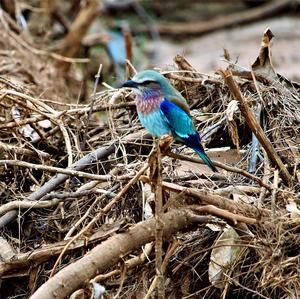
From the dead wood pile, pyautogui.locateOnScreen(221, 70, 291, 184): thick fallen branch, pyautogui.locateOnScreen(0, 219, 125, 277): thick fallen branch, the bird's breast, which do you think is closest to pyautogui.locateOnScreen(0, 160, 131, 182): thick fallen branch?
the dead wood pile

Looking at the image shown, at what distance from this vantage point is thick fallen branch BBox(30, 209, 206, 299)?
133 inches

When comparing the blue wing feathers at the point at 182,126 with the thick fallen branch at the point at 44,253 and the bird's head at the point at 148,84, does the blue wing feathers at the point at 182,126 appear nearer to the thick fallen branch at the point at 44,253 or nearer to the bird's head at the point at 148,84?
the bird's head at the point at 148,84

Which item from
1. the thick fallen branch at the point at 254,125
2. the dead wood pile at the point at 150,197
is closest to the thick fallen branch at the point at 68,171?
the dead wood pile at the point at 150,197

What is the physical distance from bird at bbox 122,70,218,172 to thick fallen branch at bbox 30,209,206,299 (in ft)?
1.52

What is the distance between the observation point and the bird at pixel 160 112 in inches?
159

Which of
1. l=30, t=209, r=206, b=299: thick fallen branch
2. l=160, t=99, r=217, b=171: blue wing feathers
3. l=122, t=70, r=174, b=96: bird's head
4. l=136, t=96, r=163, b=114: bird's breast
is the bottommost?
l=30, t=209, r=206, b=299: thick fallen branch

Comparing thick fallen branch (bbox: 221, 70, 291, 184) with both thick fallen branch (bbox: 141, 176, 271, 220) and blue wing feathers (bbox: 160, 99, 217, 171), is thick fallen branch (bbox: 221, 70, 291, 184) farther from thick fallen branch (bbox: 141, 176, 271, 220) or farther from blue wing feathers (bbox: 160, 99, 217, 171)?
thick fallen branch (bbox: 141, 176, 271, 220)

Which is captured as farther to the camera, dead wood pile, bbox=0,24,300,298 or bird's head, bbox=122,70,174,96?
bird's head, bbox=122,70,174,96

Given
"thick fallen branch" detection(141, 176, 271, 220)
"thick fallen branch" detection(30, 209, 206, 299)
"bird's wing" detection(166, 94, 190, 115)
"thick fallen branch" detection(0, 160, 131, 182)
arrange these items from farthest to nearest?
"bird's wing" detection(166, 94, 190, 115) → "thick fallen branch" detection(0, 160, 131, 182) → "thick fallen branch" detection(141, 176, 271, 220) → "thick fallen branch" detection(30, 209, 206, 299)

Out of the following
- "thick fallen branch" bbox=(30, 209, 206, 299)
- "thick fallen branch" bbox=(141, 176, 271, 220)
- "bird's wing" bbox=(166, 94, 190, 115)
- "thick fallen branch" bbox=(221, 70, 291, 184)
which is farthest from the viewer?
"bird's wing" bbox=(166, 94, 190, 115)

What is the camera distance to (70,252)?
12.8 ft


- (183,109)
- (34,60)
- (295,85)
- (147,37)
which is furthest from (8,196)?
(147,37)

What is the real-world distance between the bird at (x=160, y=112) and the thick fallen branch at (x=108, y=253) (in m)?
0.46

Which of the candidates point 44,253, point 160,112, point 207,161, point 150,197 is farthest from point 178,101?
point 44,253
